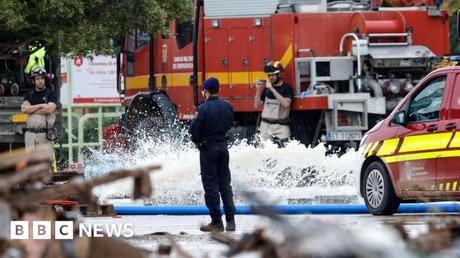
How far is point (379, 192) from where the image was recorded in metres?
14.7

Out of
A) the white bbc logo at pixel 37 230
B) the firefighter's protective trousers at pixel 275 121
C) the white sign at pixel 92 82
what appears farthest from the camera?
the white sign at pixel 92 82

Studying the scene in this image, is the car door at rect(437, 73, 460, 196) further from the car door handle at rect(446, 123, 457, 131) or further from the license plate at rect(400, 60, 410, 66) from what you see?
the license plate at rect(400, 60, 410, 66)

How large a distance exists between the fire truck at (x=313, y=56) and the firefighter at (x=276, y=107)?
1.03 feet

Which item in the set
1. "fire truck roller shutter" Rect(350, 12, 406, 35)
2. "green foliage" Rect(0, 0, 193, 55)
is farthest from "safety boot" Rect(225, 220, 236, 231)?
"fire truck roller shutter" Rect(350, 12, 406, 35)

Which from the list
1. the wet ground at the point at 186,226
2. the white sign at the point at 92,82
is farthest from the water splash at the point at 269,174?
the white sign at the point at 92,82

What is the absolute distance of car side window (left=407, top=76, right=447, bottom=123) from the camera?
13922 millimetres

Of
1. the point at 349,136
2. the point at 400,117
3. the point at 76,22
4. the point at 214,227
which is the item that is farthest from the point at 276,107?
the point at 214,227

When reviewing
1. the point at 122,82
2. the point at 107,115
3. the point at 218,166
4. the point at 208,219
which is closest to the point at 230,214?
the point at 218,166

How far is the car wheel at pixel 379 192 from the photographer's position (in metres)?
14.5

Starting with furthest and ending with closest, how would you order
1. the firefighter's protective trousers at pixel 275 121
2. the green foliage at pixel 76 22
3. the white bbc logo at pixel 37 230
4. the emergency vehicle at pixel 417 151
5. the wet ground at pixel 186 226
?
the firefighter's protective trousers at pixel 275 121 → the green foliage at pixel 76 22 → the emergency vehicle at pixel 417 151 → the wet ground at pixel 186 226 → the white bbc logo at pixel 37 230

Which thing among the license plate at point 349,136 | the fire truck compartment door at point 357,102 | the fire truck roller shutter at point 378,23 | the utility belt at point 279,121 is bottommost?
the license plate at point 349,136

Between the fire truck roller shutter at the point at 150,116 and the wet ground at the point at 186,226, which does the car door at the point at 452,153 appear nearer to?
the wet ground at the point at 186,226

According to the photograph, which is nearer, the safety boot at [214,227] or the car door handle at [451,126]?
the safety boot at [214,227]

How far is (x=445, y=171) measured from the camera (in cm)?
1346
